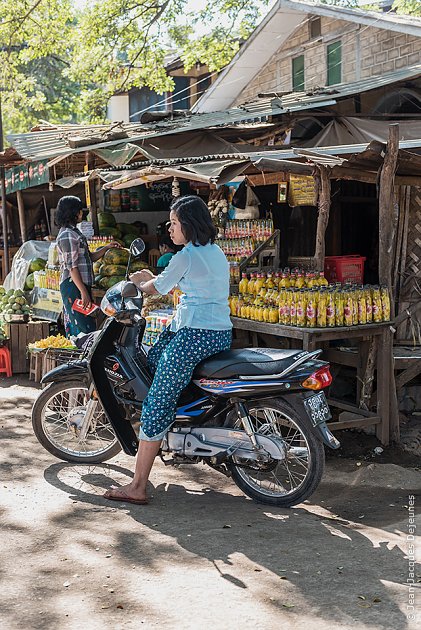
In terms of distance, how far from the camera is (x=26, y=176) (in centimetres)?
1376

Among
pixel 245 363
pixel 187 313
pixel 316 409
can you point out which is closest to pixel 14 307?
pixel 187 313

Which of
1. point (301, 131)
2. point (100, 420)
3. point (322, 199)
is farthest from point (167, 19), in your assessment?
point (100, 420)

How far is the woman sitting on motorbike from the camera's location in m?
5.29

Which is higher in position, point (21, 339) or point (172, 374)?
point (172, 374)

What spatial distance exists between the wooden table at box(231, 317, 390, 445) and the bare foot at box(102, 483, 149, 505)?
1.83m

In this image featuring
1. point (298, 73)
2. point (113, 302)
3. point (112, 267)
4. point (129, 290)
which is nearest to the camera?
point (129, 290)

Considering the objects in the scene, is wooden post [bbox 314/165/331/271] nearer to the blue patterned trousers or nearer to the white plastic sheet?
the blue patterned trousers

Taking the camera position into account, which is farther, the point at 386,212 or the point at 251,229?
the point at 251,229

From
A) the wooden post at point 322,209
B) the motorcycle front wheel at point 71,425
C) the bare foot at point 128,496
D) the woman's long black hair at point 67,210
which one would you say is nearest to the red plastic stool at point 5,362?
the woman's long black hair at point 67,210

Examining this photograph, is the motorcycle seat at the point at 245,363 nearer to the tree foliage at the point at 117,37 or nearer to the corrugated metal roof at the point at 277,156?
the corrugated metal roof at the point at 277,156

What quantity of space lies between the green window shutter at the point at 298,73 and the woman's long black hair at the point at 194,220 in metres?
12.1

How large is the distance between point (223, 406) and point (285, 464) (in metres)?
0.58

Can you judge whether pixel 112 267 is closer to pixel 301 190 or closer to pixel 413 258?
pixel 301 190

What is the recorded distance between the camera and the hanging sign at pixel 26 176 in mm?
12891
